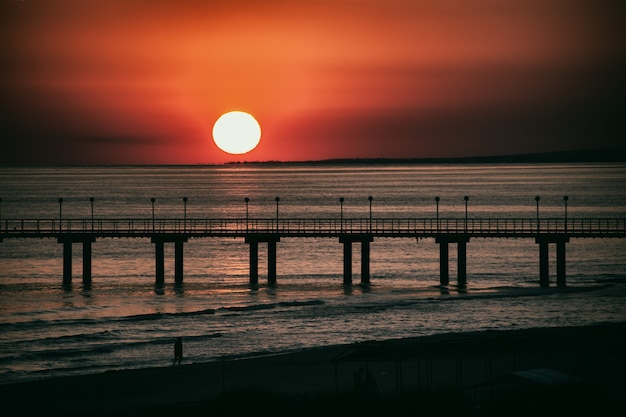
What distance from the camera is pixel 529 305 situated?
7231cm

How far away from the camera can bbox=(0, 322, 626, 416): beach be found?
37.2 meters

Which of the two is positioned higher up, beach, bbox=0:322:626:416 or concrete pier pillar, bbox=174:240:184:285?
concrete pier pillar, bbox=174:240:184:285

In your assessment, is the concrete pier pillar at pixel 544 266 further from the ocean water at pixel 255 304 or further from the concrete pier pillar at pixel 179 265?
the concrete pier pillar at pixel 179 265

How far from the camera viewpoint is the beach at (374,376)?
3722cm

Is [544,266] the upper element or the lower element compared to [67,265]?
lower

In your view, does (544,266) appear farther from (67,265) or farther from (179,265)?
(67,265)

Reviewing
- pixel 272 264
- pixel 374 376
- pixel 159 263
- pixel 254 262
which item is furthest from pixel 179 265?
pixel 374 376

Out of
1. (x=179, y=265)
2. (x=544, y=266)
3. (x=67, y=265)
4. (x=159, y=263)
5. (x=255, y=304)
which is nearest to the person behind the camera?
(x=255, y=304)

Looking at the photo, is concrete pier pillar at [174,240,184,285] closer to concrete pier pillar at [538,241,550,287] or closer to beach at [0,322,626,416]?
concrete pier pillar at [538,241,550,287]

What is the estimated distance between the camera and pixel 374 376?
44312mm

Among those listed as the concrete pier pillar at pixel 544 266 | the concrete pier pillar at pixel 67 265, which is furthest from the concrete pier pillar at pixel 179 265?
the concrete pier pillar at pixel 544 266

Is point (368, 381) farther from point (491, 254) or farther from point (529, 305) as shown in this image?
point (491, 254)

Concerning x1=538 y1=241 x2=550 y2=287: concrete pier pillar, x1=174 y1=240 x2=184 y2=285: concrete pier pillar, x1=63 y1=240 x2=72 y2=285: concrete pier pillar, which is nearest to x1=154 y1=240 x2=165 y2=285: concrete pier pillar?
x1=174 y1=240 x2=184 y2=285: concrete pier pillar

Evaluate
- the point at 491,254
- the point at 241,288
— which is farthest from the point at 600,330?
the point at 491,254
